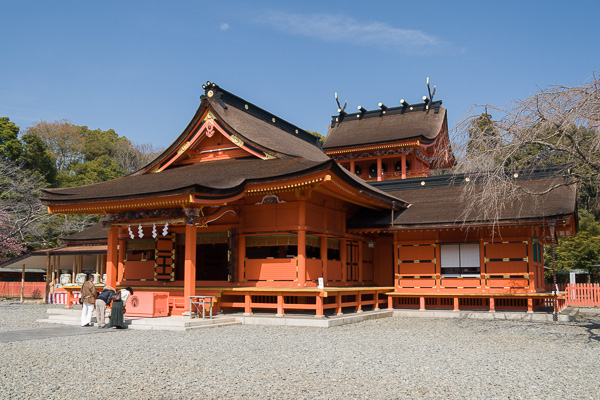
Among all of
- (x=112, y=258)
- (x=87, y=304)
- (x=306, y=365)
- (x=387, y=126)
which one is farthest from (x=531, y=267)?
(x=387, y=126)

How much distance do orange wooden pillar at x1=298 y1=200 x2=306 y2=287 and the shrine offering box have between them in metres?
4.07

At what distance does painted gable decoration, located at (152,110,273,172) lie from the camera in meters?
18.8

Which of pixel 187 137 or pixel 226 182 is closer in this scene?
pixel 226 182

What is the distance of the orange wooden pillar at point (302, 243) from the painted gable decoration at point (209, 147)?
110 inches

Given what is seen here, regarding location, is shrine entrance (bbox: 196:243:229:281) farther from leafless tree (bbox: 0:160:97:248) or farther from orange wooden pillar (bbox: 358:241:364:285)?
leafless tree (bbox: 0:160:97:248)

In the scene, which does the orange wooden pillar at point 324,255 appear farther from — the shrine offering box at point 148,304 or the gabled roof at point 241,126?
the shrine offering box at point 148,304

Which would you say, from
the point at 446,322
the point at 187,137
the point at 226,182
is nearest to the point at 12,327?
the point at 226,182

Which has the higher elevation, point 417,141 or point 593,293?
point 417,141

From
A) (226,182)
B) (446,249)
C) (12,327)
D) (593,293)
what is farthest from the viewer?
(593,293)

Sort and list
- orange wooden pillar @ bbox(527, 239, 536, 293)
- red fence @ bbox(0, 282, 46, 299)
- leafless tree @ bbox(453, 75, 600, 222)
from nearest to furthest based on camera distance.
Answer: leafless tree @ bbox(453, 75, 600, 222), orange wooden pillar @ bbox(527, 239, 536, 293), red fence @ bbox(0, 282, 46, 299)

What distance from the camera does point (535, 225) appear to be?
16672 mm

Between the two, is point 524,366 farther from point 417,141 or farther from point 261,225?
point 417,141

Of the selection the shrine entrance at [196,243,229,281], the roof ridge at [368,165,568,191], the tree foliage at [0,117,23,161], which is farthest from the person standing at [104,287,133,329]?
the tree foliage at [0,117,23,161]

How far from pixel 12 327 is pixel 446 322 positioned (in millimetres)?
12666
